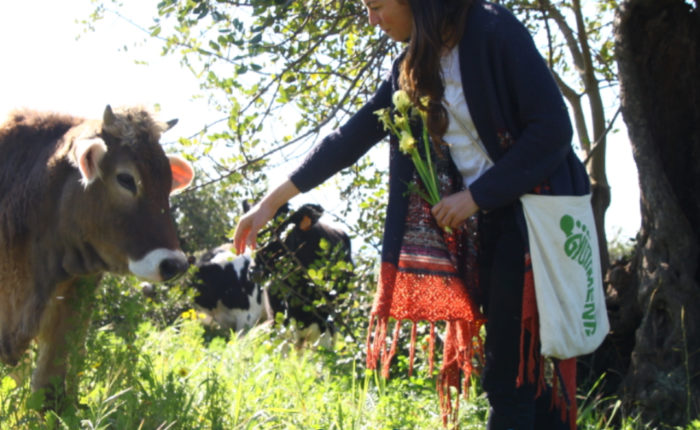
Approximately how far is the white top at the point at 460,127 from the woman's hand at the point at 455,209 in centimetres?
15

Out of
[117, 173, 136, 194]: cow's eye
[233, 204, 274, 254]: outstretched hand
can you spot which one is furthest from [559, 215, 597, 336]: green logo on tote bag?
[117, 173, 136, 194]: cow's eye

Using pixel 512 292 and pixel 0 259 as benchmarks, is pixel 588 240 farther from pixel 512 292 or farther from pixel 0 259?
pixel 0 259

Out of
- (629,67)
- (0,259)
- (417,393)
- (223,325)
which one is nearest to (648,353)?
(417,393)

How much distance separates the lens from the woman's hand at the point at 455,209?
271 cm

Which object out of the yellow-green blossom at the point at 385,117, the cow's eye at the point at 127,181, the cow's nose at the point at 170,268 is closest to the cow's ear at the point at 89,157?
the cow's eye at the point at 127,181

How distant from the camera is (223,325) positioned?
15.0 m

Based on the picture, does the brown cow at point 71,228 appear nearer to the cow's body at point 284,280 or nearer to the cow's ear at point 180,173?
the cow's ear at point 180,173

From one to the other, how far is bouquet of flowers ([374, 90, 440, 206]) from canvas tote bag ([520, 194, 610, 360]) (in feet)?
1.14

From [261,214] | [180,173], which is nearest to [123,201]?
[180,173]

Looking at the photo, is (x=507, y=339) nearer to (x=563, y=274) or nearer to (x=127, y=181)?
(x=563, y=274)

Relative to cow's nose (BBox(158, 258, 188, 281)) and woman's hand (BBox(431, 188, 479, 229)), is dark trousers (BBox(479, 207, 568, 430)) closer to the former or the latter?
woman's hand (BBox(431, 188, 479, 229))

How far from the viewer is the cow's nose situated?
4.18 metres

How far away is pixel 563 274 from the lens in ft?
8.84

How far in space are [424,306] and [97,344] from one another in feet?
6.68
